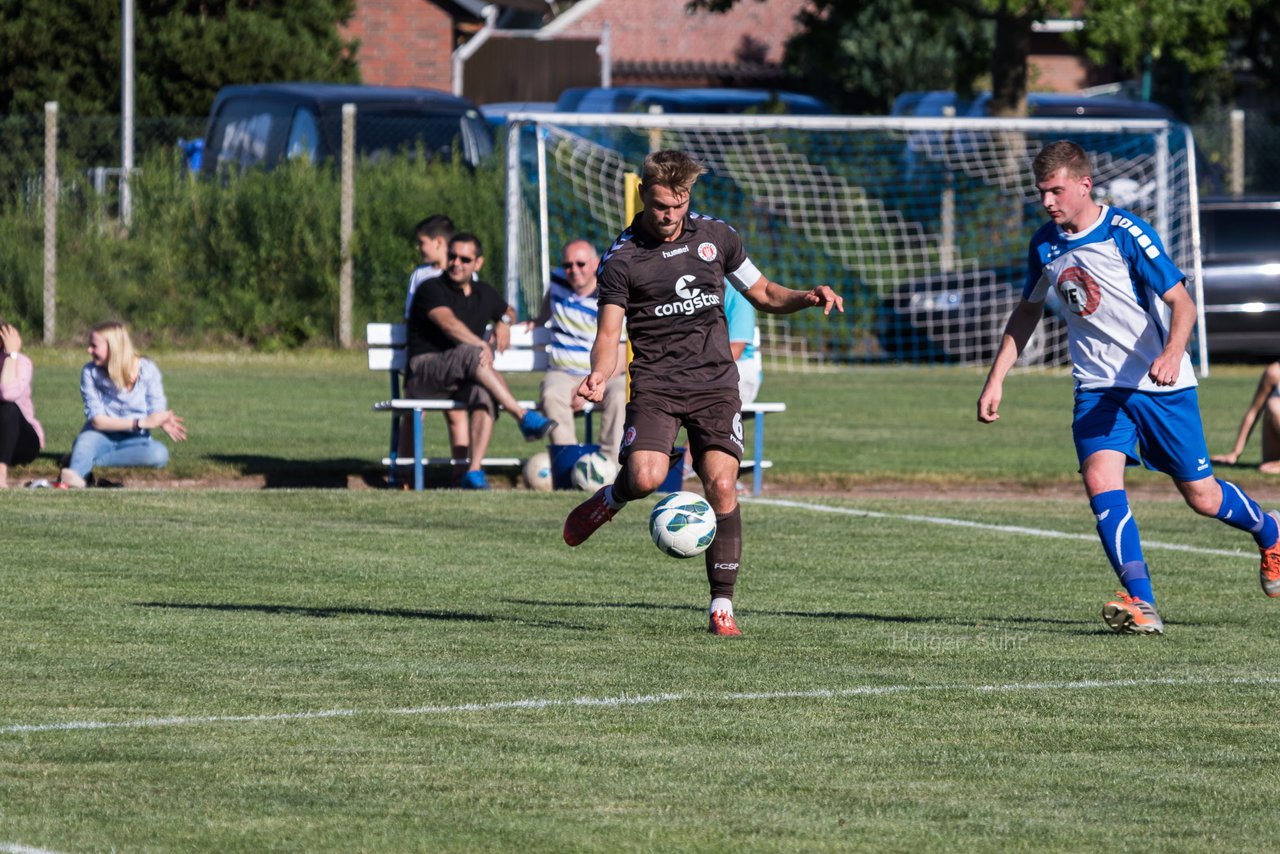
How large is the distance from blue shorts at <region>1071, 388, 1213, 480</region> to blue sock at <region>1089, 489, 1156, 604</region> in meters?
0.20

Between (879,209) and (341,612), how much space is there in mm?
18028

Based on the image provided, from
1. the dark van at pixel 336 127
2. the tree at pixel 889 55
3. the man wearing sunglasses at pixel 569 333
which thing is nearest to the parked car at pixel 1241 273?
the dark van at pixel 336 127

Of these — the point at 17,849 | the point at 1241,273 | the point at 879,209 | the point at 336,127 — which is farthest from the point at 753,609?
the point at 336,127

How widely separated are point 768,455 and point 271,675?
9.49 m

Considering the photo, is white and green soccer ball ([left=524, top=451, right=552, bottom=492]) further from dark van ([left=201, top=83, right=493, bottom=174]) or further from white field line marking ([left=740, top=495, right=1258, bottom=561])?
dark van ([left=201, top=83, right=493, bottom=174])

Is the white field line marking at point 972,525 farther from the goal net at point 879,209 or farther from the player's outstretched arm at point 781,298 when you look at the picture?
the goal net at point 879,209

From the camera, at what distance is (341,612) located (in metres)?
8.97

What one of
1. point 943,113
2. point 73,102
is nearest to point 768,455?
point 943,113

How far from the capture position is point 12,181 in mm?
24531

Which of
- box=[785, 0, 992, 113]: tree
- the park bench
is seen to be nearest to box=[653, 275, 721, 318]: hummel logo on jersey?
the park bench

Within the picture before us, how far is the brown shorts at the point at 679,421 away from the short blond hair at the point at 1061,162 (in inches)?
57.0

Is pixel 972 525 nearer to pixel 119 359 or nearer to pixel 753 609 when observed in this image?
pixel 753 609

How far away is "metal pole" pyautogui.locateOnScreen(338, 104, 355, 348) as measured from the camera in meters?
24.4

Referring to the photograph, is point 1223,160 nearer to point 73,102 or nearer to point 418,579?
point 73,102
